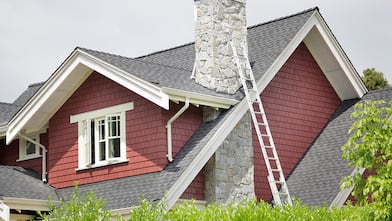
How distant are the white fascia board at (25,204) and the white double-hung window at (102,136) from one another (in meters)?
1.46

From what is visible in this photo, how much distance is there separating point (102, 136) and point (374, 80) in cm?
1914

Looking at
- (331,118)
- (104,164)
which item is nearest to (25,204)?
(104,164)

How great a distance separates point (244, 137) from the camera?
20047mm

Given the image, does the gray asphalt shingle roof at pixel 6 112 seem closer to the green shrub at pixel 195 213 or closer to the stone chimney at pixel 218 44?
the stone chimney at pixel 218 44

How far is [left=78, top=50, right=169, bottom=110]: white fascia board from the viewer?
1828 centimetres

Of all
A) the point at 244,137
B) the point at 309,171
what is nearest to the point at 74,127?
the point at 244,137

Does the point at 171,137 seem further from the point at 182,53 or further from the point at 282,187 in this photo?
the point at 182,53

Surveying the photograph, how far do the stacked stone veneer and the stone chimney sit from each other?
42.4 inches

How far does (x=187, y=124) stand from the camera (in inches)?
774

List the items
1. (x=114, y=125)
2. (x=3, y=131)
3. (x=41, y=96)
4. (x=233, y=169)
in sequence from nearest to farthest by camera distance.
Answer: (x=233, y=169) → (x=114, y=125) → (x=41, y=96) → (x=3, y=131)

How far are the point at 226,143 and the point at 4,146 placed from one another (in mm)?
7374

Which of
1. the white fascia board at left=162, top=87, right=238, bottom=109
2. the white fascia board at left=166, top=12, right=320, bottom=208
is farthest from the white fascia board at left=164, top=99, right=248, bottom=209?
the white fascia board at left=162, top=87, right=238, bottom=109

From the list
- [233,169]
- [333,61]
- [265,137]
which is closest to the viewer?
[233,169]

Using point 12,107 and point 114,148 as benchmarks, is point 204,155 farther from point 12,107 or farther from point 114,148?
point 12,107
